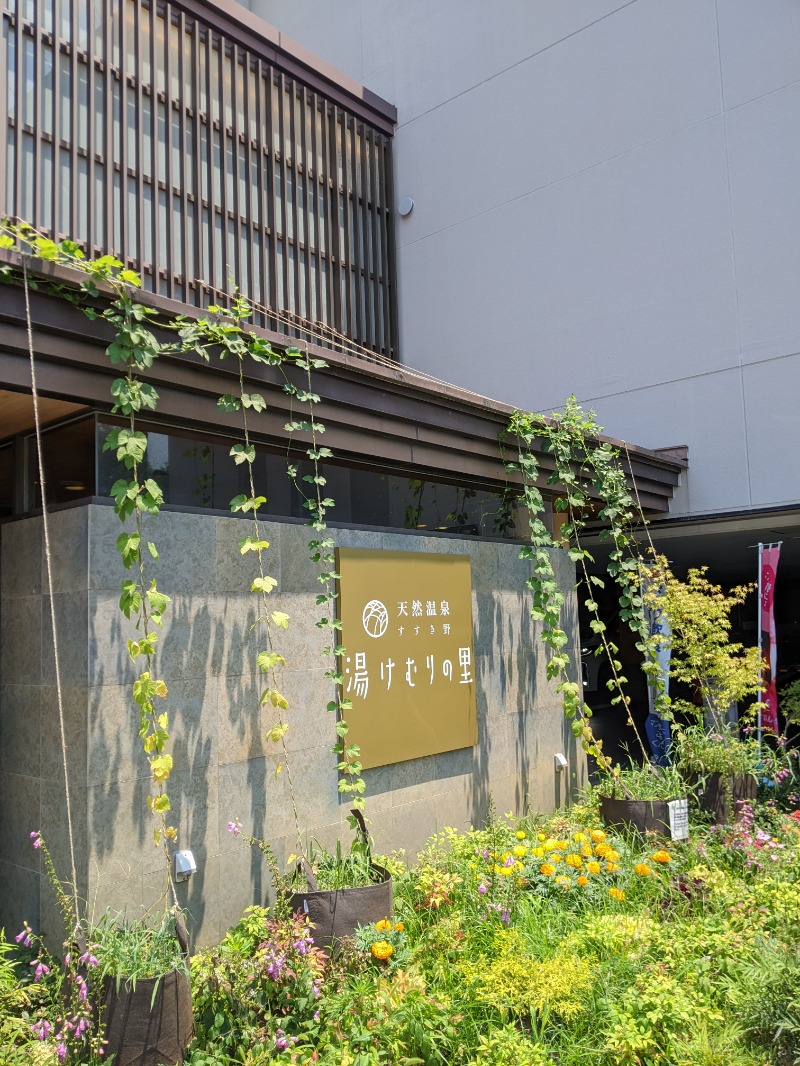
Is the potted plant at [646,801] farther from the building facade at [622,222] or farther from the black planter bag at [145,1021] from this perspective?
the black planter bag at [145,1021]

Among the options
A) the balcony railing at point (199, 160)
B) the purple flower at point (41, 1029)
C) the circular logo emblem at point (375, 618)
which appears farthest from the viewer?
the balcony railing at point (199, 160)

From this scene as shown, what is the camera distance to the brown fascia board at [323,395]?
3.84 m

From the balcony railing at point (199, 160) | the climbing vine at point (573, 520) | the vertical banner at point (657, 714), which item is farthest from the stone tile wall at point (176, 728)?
the balcony railing at point (199, 160)

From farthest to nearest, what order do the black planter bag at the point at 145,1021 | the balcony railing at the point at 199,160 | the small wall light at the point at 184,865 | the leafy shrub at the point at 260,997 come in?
the balcony railing at the point at 199,160 → the small wall light at the point at 184,865 → the leafy shrub at the point at 260,997 → the black planter bag at the point at 145,1021

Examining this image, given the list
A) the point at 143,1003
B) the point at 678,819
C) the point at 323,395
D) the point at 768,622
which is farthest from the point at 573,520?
the point at 143,1003

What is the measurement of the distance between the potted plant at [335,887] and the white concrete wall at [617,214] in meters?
5.11

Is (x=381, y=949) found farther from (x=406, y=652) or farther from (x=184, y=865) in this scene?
(x=406, y=652)

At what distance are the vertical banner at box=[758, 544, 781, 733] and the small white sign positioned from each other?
221 centimetres

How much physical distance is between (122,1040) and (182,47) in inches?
342

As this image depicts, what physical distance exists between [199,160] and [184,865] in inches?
272

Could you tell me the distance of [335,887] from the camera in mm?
4543

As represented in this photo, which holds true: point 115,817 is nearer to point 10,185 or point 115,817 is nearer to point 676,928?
point 676,928

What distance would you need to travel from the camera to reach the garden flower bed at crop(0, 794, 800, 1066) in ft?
11.1

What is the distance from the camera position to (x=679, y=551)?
11383 millimetres
